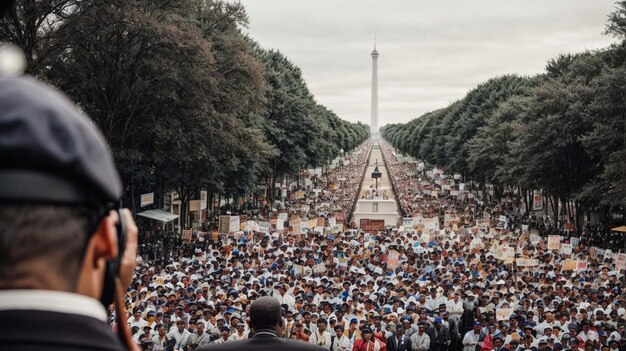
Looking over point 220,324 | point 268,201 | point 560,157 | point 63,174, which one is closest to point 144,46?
point 220,324

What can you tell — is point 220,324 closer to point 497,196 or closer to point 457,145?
point 497,196

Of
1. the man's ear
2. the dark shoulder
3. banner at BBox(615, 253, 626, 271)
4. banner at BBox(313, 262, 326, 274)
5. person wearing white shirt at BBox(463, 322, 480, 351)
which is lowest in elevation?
person wearing white shirt at BBox(463, 322, 480, 351)

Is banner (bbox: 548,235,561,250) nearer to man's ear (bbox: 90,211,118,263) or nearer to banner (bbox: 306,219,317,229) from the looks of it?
banner (bbox: 306,219,317,229)

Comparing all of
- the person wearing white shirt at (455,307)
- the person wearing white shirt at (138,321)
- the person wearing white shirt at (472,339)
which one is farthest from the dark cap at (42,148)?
the person wearing white shirt at (455,307)

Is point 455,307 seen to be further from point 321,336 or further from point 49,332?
point 49,332

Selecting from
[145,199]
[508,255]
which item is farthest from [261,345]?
[145,199]

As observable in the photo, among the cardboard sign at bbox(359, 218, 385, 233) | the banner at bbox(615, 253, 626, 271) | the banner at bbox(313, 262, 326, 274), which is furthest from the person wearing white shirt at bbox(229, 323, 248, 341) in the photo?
the cardboard sign at bbox(359, 218, 385, 233)

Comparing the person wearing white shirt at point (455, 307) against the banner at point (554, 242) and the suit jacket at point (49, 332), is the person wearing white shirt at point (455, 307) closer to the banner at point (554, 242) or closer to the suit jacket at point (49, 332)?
the banner at point (554, 242)
